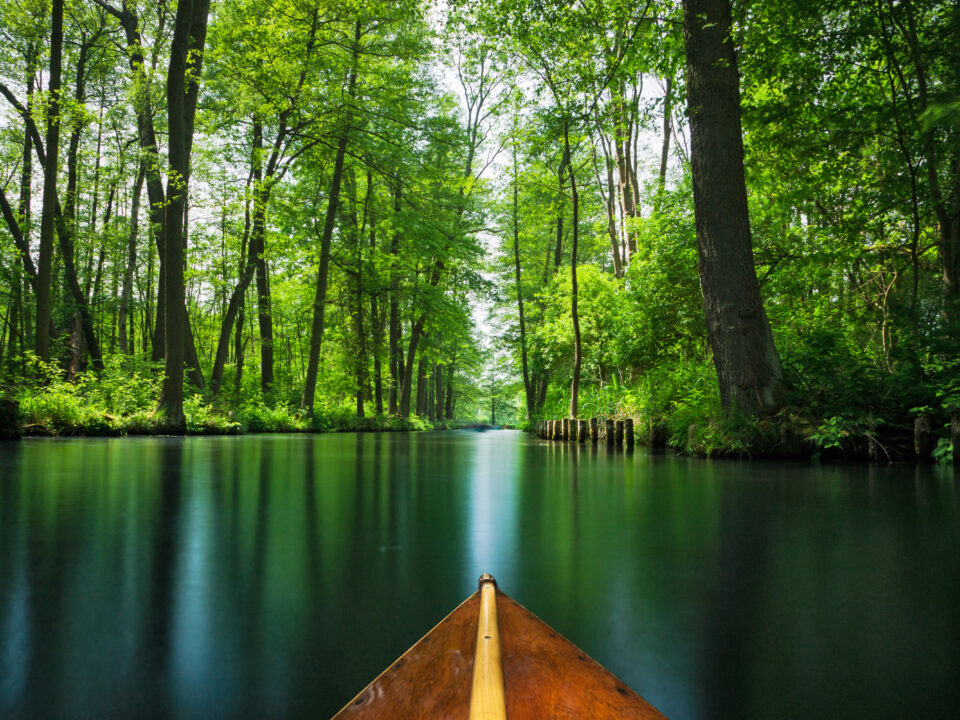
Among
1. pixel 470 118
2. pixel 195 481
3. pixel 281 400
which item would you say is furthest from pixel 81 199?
pixel 195 481

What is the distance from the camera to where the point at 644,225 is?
11.1 m

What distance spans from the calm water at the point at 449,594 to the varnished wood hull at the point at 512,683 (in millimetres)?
196

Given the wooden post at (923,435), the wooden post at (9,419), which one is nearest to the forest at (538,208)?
the wooden post at (923,435)

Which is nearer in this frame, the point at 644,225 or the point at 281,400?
the point at 644,225

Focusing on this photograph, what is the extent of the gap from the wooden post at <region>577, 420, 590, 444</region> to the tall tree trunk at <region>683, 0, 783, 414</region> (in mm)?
4721

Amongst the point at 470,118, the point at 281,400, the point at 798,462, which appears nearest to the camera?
the point at 798,462

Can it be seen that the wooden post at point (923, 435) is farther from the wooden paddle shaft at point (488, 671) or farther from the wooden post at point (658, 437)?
the wooden paddle shaft at point (488, 671)

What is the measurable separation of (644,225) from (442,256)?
10529mm

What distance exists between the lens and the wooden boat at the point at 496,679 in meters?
0.66

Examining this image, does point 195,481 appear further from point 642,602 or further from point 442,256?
point 442,256

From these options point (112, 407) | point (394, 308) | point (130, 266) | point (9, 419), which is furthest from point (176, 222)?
point (394, 308)

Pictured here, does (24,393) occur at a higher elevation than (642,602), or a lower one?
higher

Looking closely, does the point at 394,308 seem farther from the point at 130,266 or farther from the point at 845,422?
the point at 845,422

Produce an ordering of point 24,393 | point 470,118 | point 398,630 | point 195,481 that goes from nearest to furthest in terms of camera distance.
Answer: point 398,630 → point 195,481 → point 24,393 → point 470,118
